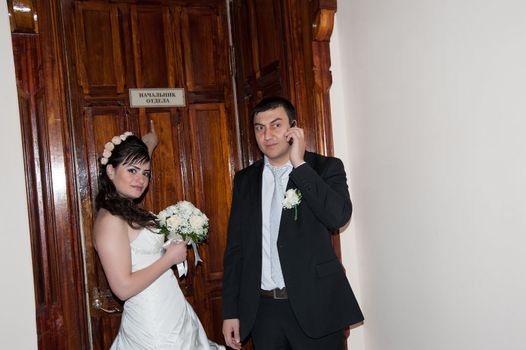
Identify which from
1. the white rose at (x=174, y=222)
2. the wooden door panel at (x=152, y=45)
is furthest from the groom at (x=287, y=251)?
the wooden door panel at (x=152, y=45)

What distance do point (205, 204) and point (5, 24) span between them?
66.8 inches

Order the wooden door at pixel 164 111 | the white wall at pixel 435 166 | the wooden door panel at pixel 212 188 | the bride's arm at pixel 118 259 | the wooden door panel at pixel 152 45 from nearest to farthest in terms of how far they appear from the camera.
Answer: the white wall at pixel 435 166, the bride's arm at pixel 118 259, the wooden door at pixel 164 111, the wooden door panel at pixel 152 45, the wooden door panel at pixel 212 188

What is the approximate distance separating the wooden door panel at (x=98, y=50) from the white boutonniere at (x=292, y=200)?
1644 mm

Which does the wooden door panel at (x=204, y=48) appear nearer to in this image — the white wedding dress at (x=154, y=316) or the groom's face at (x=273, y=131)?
A: the groom's face at (x=273, y=131)

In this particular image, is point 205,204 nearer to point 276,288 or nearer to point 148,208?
point 148,208

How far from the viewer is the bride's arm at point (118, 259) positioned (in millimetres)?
2172

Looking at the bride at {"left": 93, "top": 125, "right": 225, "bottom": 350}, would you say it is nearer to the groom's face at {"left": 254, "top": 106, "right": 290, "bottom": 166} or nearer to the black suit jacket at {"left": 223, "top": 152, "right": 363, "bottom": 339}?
the black suit jacket at {"left": 223, "top": 152, "right": 363, "bottom": 339}

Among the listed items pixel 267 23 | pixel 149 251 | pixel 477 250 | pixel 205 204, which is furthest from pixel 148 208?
pixel 477 250

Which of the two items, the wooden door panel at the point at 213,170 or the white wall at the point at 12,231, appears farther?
the wooden door panel at the point at 213,170

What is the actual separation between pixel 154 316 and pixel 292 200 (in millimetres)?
929

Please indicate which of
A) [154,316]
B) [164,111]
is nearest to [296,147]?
[154,316]

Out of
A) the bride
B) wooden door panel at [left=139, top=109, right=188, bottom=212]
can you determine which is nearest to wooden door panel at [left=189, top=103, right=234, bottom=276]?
wooden door panel at [left=139, top=109, right=188, bottom=212]

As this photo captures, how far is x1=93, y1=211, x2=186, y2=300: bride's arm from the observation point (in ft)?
7.13

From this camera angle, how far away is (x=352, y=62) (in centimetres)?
255
